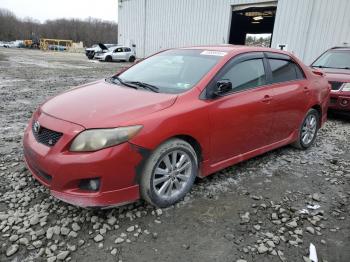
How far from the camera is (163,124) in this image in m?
2.78

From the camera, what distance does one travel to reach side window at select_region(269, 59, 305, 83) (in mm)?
4145

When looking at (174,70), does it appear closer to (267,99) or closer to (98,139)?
(267,99)

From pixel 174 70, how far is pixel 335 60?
19.3 feet

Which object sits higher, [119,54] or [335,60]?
[335,60]

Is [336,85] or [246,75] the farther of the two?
[336,85]

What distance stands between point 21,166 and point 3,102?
4405 millimetres

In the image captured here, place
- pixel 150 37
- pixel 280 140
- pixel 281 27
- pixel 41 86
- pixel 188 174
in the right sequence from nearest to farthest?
1. pixel 188 174
2. pixel 280 140
3. pixel 41 86
4. pixel 281 27
5. pixel 150 37

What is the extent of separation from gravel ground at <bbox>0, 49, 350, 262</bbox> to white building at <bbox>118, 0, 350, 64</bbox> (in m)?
11.5

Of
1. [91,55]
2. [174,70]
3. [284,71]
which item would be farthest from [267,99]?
[91,55]

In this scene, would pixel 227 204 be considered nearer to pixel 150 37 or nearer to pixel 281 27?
pixel 281 27

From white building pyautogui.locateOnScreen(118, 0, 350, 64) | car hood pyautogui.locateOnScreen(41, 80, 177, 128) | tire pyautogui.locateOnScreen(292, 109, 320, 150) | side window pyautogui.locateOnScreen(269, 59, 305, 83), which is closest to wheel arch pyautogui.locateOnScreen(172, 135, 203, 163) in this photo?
car hood pyautogui.locateOnScreen(41, 80, 177, 128)

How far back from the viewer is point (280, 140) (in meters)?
4.38

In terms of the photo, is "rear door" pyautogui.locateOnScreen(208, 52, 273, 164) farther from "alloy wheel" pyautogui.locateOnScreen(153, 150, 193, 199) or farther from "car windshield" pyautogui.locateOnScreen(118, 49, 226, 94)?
"alloy wheel" pyautogui.locateOnScreen(153, 150, 193, 199)

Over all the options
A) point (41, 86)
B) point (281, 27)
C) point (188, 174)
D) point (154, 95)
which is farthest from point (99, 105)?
point (281, 27)
